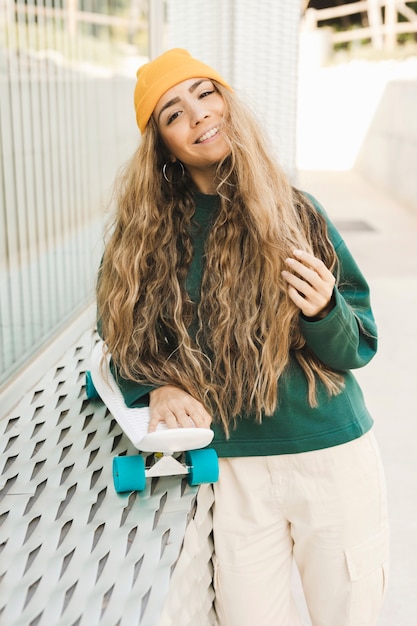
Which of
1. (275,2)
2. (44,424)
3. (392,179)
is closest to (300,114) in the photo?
(392,179)

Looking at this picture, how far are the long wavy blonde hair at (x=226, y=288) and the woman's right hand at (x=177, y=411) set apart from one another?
0.12ft

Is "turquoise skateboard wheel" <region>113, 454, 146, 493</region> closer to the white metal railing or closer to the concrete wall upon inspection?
the concrete wall

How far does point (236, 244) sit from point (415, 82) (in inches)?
289

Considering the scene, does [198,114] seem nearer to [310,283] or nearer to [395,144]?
[310,283]

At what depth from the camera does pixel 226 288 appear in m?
1.62

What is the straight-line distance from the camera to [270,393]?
157 cm

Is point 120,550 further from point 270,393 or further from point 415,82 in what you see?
point 415,82

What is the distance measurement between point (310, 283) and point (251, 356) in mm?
199

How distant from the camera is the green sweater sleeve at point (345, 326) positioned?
1.53 m

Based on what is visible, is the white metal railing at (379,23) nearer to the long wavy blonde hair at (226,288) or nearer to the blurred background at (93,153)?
the blurred background at (93,153)

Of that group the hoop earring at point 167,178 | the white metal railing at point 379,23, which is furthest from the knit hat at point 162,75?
the white metal railing at point 379,23

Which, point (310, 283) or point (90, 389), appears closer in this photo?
point (310, 283)

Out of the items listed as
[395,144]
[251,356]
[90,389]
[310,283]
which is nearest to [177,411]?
[251,356]

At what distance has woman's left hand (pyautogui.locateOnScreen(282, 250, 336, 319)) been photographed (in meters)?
1.50
